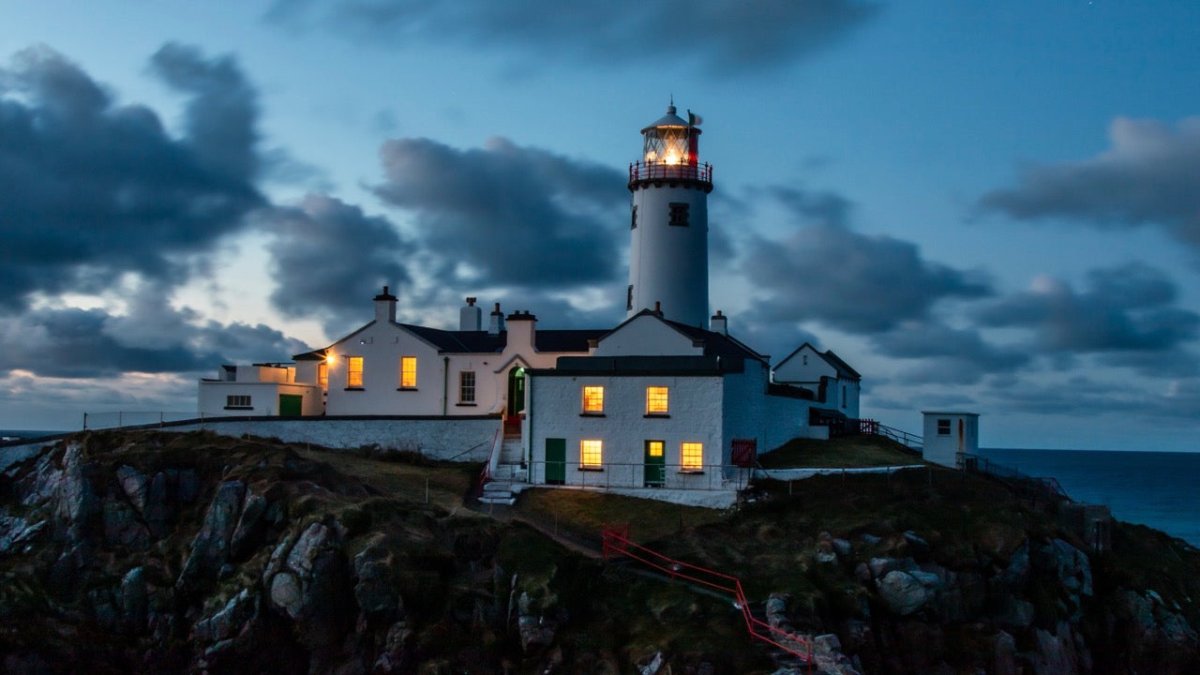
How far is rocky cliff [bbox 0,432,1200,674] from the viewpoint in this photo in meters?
29.2

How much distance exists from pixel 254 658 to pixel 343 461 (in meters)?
12.4

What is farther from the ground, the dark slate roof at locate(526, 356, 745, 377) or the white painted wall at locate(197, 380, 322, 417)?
the dark slate roof at locate(526, 356, 745, 377)


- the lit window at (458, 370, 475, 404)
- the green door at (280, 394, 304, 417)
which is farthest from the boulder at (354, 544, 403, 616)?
the green door at (280, 394, 304, 417)

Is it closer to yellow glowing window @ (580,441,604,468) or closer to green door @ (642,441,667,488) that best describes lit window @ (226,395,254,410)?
yellow glowing window @ (580,441,604,468)

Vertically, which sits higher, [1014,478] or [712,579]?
[1014,478]

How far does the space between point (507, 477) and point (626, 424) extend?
17.5 feet

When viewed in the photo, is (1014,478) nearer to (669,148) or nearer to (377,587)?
(669,148)

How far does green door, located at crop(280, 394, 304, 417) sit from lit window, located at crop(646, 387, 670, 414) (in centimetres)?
1796

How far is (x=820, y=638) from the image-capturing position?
27.7 meters

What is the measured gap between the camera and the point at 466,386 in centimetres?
4897

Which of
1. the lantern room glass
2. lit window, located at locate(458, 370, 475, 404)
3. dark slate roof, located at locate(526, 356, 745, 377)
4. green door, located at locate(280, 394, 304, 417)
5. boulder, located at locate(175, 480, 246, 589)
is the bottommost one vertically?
boulder, located at locate(175, 480, 246, 589)

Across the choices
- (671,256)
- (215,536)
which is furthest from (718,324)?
(215,536)

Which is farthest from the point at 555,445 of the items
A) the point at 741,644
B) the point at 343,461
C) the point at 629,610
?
the point at 741,644

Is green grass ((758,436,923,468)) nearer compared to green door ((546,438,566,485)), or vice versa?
green door ((546,438,566,485))
